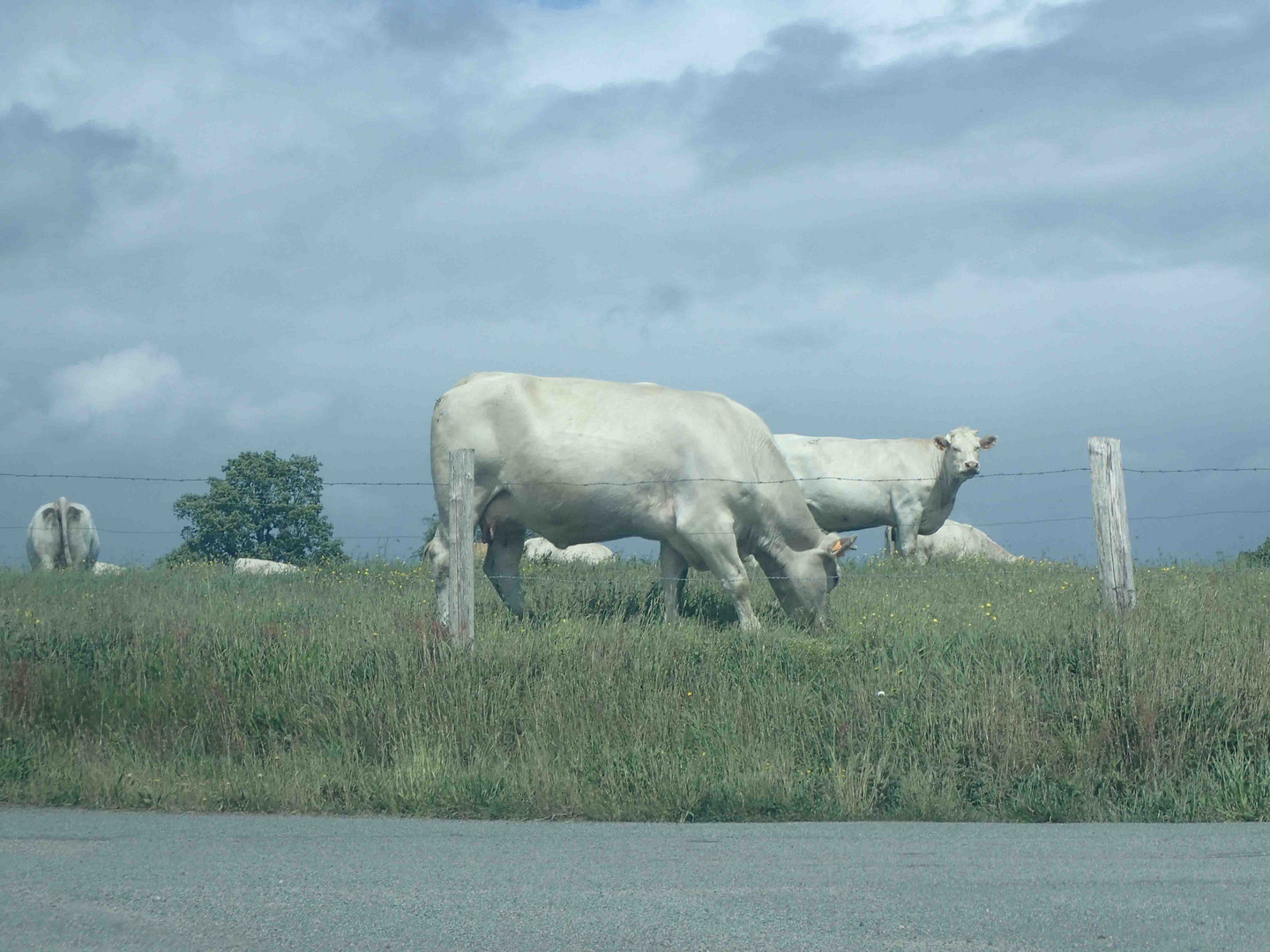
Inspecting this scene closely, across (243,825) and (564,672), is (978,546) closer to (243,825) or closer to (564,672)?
(564,672)

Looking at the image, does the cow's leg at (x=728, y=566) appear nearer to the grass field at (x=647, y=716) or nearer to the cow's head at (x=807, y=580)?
the cow's head at (x=807, y=580)

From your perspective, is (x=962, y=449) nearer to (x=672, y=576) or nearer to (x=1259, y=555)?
(x=1259, y=555)

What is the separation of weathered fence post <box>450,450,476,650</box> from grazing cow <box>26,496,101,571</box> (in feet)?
Result: 64.2

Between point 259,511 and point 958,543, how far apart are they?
2187cm

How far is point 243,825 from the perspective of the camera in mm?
6641

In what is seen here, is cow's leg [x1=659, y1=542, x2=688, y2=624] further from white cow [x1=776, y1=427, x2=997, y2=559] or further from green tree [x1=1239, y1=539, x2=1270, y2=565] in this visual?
green tree [x1=1239, y1=539, x2=1270, y2=565]

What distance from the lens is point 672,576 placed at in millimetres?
13109

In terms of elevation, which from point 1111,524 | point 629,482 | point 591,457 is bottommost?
point 1111,524

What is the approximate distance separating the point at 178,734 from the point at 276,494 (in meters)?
30.1

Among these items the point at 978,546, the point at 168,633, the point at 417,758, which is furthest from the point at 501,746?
the point at 978,546

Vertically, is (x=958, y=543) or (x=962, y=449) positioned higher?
(x=962, y=449)

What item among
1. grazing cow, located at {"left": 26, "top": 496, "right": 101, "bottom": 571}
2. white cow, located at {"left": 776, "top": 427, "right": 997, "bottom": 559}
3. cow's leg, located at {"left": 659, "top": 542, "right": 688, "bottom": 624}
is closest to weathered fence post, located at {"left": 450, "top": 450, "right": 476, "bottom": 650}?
cow's leg, located at {"left": 659, "top": 542, "right": 688, "bottom": 624}

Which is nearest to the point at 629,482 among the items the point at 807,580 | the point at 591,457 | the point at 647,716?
the point at 591,457

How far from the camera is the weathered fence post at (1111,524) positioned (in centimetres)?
944
